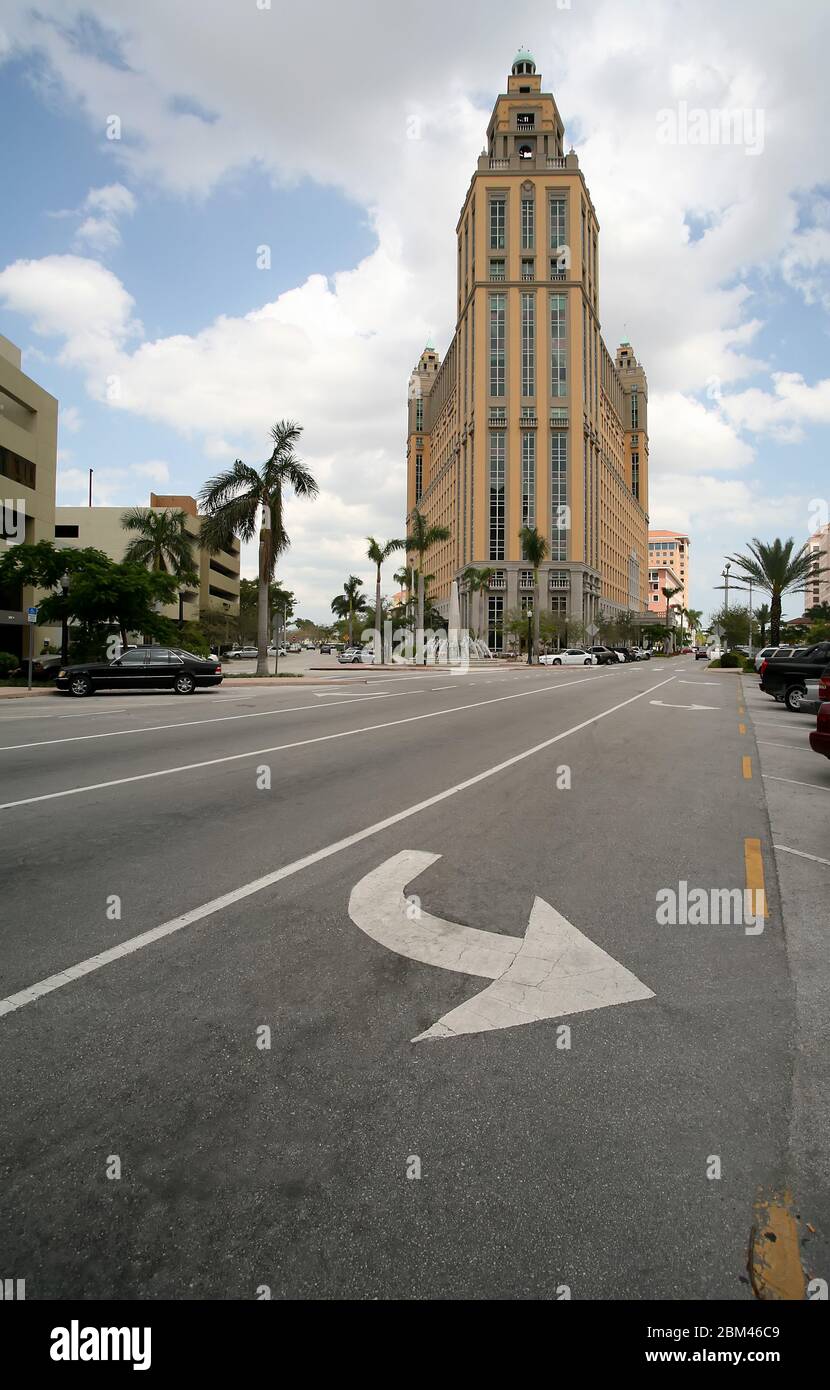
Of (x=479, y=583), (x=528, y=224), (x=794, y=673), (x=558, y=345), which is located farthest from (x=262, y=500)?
(x=528, y=224)

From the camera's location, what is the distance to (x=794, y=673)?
62.1 ft

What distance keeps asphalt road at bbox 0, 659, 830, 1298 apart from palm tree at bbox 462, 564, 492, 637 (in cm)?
7790

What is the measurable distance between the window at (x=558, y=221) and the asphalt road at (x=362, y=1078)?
109 metres

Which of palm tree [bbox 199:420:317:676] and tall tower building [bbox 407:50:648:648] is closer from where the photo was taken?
palm tree [bbox 199:420:317:676]

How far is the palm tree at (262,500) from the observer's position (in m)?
34.1

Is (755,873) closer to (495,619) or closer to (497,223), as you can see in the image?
(495,619)

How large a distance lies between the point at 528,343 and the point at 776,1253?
103m

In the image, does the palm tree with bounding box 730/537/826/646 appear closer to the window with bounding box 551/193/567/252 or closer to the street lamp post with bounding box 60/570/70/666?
the street lamp post with bounding box 60/570/70/666

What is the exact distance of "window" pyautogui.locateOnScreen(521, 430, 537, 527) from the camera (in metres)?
91.2

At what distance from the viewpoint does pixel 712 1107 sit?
2520 millimetres

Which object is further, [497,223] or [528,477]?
[497,223]

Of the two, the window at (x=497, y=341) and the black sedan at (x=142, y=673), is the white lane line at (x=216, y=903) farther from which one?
the window at (x=497, y=341)

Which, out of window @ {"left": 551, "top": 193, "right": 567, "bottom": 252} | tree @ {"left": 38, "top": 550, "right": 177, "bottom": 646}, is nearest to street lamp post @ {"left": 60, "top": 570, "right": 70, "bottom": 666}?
tree @ {"left": 38, "top": 550, "right": 177, "bottom": 646}

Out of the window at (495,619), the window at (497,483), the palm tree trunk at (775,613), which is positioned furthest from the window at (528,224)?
the palm tree trunk at (775,613)
